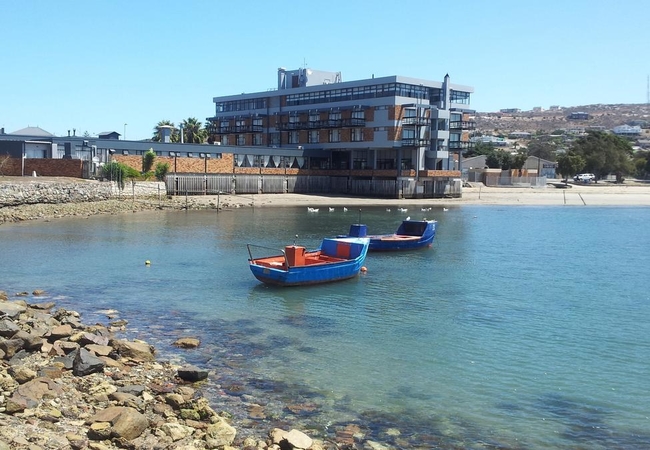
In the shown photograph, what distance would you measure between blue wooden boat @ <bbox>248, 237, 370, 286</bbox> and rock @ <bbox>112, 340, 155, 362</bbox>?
12717 mm

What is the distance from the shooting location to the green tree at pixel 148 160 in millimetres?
83625

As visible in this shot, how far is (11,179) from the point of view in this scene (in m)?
67.2

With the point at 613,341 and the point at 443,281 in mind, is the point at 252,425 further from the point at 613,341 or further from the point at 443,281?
the point at 443,281

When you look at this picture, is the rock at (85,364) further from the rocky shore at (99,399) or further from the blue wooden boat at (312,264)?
the blue wooden boat at (312,264)

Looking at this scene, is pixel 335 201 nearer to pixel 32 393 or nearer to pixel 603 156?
pixel 603 156

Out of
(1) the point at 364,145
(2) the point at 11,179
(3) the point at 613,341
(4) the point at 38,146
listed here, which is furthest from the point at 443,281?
(1) the point at 364,145

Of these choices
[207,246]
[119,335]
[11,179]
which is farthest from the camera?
[11,179]

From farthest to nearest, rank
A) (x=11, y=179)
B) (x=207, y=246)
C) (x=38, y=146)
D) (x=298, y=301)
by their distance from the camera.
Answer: (x=38, y=146) < (x=11, y=179) < (x=207, y=246) < (x=298, y=301)

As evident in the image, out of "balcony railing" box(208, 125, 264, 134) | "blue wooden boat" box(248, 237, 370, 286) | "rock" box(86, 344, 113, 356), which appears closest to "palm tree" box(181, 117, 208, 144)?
"balcony railing" box(208, 125, 264, 134)

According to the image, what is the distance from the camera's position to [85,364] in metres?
16.2

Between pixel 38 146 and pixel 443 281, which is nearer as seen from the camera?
pixel 443 281

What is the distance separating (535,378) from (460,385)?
8.23ft

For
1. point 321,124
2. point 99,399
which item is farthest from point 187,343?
point 321,124

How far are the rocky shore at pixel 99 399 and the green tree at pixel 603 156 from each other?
486ft
